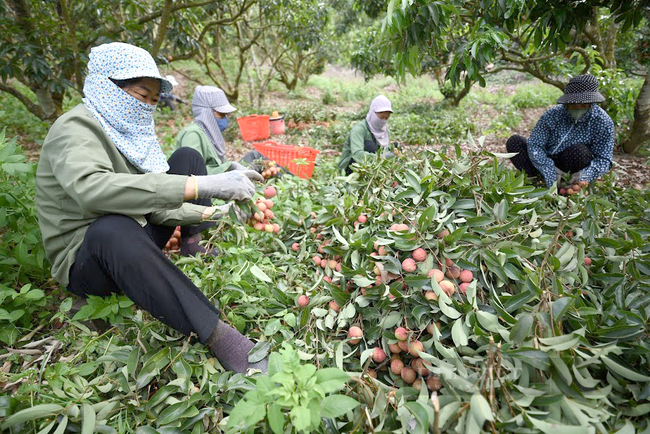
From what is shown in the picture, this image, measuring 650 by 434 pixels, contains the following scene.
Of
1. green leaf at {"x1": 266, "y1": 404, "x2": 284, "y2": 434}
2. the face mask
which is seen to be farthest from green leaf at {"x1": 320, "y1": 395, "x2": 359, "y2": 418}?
the face mask

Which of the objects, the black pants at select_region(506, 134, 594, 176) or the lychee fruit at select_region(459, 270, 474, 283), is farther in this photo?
the black pants at select_region(506, 134, 594, 176)

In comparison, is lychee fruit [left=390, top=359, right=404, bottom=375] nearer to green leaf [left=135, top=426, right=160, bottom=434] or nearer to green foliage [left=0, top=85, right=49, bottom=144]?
green leaf [left=135, top=426, right=160, bottom=434]

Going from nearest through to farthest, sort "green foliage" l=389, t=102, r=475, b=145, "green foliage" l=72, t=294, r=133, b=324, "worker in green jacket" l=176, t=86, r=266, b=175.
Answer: "green foliage" l=72, t=294, r=133, b=324 → "worker in green jacket" l=176, t=86, r=266, b=175 → "green foliage" l=389, t=102, r=475, b=145

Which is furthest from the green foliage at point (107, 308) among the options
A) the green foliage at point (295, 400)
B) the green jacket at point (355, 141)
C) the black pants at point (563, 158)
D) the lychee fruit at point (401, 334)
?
the black pants at point (563, 158)

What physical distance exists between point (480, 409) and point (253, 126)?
4.42 metres

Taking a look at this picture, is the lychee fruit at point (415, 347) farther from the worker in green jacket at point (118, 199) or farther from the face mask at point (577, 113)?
the face mask at point (577, 113)

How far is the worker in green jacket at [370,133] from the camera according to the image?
3.10 m

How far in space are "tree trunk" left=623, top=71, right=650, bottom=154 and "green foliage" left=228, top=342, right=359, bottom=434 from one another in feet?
12.0

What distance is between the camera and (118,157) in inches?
53.1

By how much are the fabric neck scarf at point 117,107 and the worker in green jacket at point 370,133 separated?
1.87m

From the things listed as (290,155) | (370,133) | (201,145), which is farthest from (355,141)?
(201,145)

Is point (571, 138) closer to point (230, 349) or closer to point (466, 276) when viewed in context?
point (466, 276)

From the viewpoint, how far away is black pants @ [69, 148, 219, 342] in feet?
3.67

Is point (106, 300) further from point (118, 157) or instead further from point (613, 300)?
point (613, 300)
